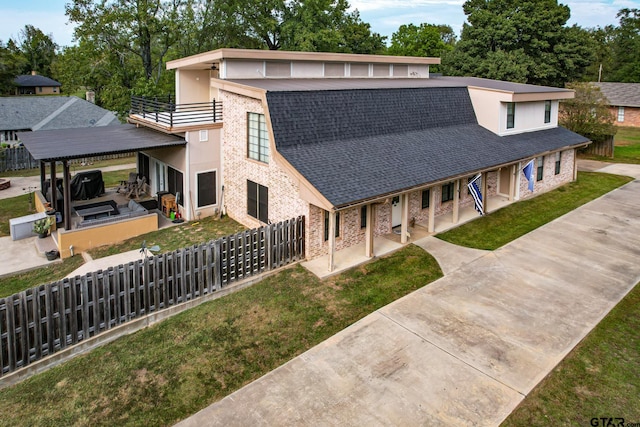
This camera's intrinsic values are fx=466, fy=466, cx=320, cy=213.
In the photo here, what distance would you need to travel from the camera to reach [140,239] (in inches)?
681

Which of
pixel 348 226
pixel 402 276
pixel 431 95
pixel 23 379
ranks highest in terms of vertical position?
pixel 431 95

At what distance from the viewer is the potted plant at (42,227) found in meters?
17.3

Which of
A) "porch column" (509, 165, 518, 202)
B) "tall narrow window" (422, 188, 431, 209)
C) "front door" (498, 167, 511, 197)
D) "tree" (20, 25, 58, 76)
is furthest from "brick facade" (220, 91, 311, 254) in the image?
"tree" (20, 25, 58, 76)

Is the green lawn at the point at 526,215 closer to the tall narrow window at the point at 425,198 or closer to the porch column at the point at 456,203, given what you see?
the porch column at the point at 456,203

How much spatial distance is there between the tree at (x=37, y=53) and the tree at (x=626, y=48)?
10542 cm

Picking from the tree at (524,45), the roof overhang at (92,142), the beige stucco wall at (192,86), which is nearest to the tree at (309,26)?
the tree at (524,45)

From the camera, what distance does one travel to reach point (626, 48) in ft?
244

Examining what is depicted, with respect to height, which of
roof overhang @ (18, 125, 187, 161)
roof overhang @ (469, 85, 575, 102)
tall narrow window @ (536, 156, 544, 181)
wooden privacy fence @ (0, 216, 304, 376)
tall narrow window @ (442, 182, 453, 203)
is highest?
roof overhang @ (469, 85, 575, 102)

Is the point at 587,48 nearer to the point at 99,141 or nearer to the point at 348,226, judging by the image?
the point at 348,226

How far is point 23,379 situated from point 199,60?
47.9ft

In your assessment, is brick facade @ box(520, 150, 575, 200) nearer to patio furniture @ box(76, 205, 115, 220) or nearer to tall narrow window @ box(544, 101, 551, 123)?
tall narrow window @ box(544, 101, 551, 123)

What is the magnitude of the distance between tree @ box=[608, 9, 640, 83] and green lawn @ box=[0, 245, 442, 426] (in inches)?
2717

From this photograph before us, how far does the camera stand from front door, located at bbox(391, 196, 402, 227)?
17062mm

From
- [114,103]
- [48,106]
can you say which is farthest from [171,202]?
[48,106]
